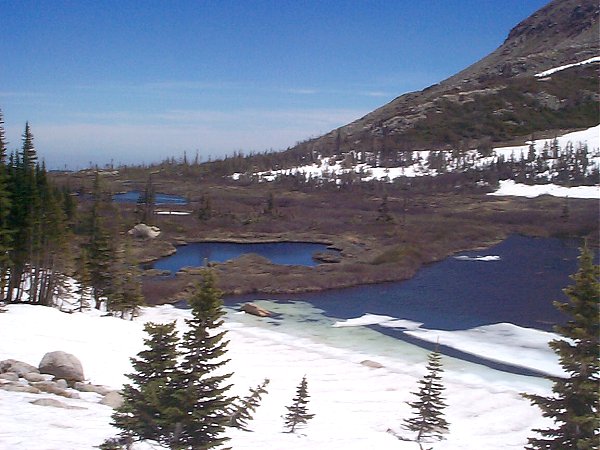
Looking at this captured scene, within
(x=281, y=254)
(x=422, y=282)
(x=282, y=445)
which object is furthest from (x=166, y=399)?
(x=281, y=254)

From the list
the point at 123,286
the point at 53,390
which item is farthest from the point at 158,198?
the point at 53,390

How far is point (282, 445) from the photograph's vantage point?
1838 cm

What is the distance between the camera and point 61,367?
22.0 meters

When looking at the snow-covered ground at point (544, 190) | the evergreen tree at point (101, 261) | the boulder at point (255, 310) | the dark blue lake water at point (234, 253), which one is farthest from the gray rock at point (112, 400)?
the snow-covered ground at point (544, 190)

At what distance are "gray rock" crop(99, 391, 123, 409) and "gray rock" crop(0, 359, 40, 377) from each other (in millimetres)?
3204

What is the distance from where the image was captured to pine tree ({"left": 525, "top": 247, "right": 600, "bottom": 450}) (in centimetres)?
1427

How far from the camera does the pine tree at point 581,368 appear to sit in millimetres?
14273

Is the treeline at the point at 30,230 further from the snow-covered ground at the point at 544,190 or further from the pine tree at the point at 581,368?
the snow-covered ground at the point at 544,190

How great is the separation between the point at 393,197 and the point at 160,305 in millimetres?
80824

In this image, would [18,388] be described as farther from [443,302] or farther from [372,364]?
[443,302]

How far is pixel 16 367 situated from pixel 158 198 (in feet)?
376

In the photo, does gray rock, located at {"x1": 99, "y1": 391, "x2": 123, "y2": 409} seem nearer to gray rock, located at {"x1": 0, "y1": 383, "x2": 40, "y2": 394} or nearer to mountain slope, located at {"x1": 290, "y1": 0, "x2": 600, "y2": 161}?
gray rock, located at {"x1": 0, "y1": 383, "x2": 40, "y2": 394}

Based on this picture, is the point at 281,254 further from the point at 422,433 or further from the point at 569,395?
the point at 569,395

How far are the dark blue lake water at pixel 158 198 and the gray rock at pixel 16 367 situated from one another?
9927cm
